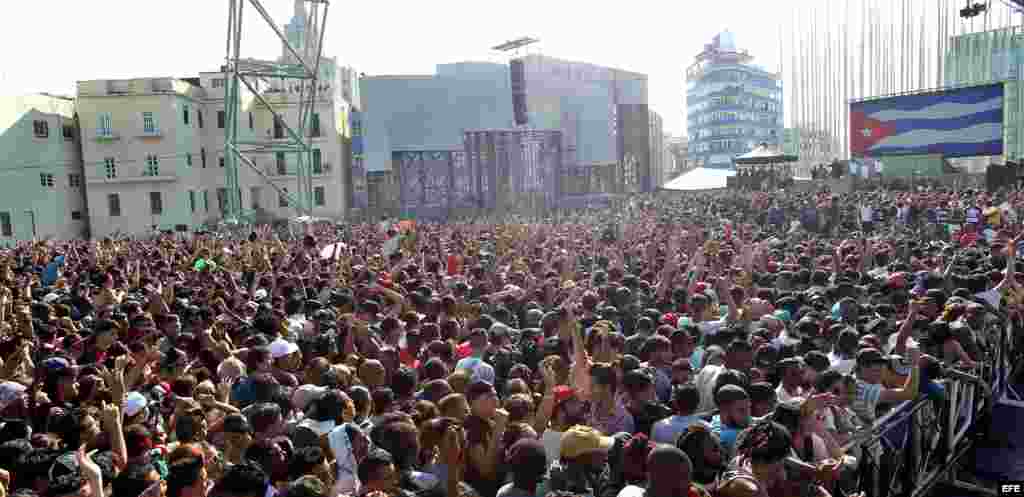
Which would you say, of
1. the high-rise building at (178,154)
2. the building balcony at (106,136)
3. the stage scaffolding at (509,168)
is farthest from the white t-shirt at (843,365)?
the building balcony at (106,136)

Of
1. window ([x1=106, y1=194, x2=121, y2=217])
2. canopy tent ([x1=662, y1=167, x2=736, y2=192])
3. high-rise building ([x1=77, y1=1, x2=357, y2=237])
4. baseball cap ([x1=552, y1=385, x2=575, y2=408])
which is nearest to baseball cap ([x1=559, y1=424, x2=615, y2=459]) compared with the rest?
baseball cap ([x1=552, y1=385, x2=575, y2=408])

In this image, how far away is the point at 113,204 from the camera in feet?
126

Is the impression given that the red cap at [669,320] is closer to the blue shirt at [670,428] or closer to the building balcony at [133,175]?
the blue shirt at [670,428]

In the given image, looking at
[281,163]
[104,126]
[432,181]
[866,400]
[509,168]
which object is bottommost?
[866,400]

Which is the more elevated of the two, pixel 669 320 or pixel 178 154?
pixel 178 154

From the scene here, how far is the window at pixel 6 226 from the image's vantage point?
3419 cm

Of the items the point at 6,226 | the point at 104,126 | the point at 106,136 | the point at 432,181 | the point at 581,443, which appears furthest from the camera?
the point at 432,181

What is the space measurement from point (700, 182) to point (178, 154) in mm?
26138

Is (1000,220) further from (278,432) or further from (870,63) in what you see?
(870,63)

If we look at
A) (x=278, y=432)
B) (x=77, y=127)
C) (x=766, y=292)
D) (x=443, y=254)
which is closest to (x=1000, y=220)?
(x=766, y=292)

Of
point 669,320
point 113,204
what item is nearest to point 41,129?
point 113,204

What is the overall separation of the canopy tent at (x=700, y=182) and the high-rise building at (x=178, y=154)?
18.7 m

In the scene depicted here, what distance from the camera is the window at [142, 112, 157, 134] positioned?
37650mm

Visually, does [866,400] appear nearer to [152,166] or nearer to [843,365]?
[843,365]
